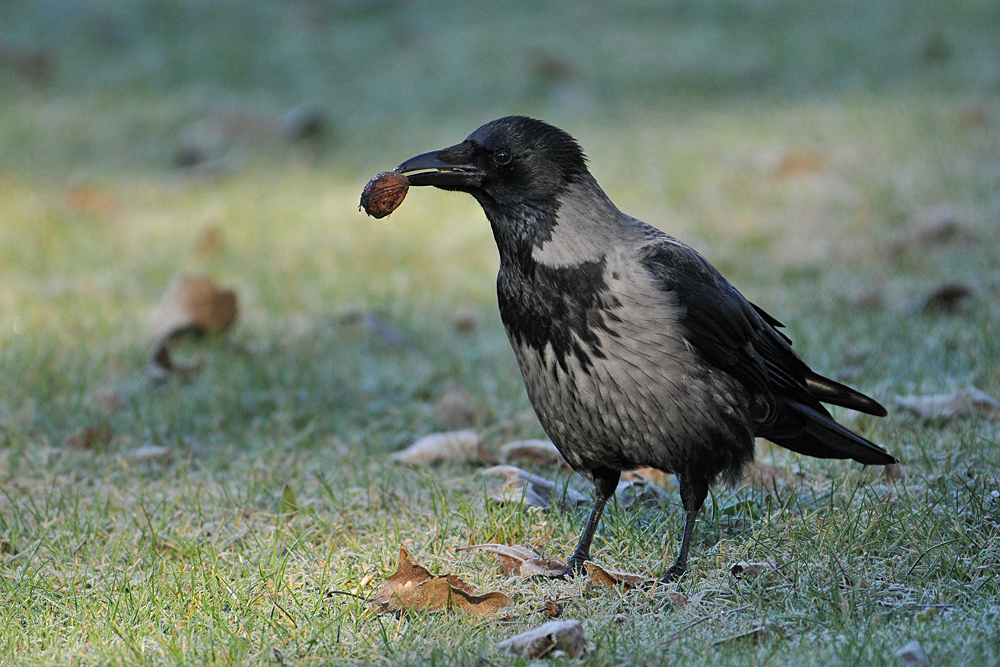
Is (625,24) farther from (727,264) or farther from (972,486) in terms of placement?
(972,486)

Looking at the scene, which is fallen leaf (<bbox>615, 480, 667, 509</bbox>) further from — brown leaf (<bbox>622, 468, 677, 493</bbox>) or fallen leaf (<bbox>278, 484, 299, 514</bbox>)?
fallen leaf (<bbox>278, 484, 299, 514</bbox>)

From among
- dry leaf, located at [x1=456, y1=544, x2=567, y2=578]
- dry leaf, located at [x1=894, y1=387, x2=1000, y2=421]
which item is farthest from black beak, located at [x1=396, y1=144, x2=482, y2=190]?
dry leaf, located at [x1=894, y1=387, x2=1000, y2=421]

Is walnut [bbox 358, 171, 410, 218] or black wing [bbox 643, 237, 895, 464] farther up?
walnut [bbox 358, 171, 410, 218]

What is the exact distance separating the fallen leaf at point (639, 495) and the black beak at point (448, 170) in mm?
1048

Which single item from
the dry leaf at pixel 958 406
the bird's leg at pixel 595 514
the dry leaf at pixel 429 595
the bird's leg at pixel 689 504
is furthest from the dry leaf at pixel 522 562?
the dry leaf at pixel 958 406

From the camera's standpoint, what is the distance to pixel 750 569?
2.65 metres

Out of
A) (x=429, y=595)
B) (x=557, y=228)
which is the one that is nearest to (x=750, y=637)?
(x=429, y=595)

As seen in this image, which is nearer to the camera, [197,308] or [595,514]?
[595,514]

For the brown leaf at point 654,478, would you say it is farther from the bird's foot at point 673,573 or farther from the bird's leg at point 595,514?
the bird's foot at point 673,573

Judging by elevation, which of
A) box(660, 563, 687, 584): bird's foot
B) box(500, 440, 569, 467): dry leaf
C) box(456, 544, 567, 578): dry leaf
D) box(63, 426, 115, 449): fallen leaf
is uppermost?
box(63, 426, 115, 449): fallen leaf

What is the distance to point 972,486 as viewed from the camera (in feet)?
9.94

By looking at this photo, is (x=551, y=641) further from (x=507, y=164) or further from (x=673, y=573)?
(x=507, y=164)

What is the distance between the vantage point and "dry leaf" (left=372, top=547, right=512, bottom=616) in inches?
100

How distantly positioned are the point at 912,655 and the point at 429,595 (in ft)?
3.56
